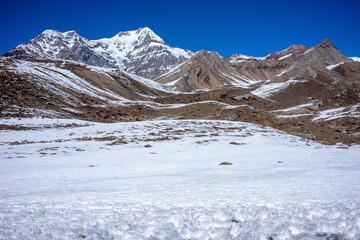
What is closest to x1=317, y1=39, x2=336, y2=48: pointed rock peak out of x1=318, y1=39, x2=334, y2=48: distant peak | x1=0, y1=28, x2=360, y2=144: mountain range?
x1=318, y1=39, x2=334, y2=48: distant peak

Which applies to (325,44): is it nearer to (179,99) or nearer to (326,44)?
(326,44)

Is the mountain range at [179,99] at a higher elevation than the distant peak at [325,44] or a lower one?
lower

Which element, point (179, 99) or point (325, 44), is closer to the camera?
point (179, 99)

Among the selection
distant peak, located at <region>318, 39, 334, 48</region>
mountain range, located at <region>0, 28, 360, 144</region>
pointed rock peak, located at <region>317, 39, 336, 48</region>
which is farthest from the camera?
distant peak, located at <region>318, 39, 334, 48</region>

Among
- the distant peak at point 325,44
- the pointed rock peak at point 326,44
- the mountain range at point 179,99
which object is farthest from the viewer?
the distant peak at point 325,44

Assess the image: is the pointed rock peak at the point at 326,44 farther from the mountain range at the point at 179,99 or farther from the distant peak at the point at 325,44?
the mountain range at the point at 179,99

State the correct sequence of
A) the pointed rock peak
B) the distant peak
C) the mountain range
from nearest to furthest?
the mountain range < the pointed rock peak < the distant peak

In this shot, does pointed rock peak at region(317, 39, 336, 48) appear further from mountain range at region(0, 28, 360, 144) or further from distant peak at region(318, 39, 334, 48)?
mountain range at region(0, 28, 360, 144)

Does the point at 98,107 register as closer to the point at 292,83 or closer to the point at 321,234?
the point at 321,234

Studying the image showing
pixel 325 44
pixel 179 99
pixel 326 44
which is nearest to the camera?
pixel 179 99

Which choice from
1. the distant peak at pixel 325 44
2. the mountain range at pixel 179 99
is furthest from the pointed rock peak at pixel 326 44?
the mountain range at pixel 179 99

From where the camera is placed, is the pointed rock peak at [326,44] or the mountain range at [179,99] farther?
the pointed rock peak at [326,44]

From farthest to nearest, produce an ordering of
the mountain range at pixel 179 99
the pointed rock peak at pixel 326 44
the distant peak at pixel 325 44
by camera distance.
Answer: the distant peak at pixel 325 44
the pointed rock peak at pixel 326 44
the mountain range at pixel 179 99

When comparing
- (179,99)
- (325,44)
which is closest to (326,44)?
(325,44)
